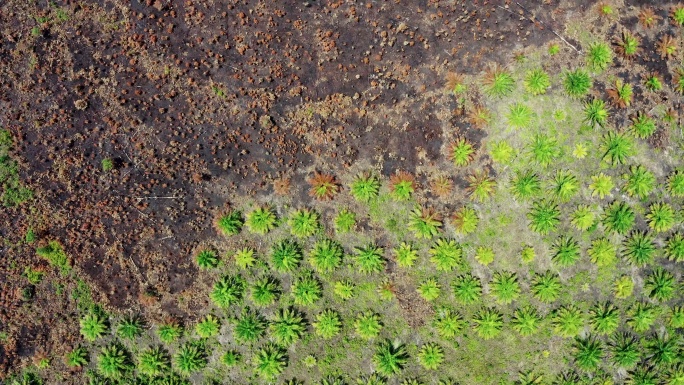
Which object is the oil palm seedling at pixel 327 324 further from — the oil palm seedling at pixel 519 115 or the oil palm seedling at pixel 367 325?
the oil palm seedling at pixel 519 115

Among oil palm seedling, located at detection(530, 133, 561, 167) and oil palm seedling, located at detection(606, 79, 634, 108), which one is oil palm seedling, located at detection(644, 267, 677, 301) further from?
oil palm seedling, located at detection(606, 79, 634, 108)

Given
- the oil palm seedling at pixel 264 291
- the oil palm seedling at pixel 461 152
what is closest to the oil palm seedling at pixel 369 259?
the oil palm seedling at pixel 264 291

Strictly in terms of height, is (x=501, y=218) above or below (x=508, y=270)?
above

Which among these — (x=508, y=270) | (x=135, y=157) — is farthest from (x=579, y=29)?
(x=135, y=157)

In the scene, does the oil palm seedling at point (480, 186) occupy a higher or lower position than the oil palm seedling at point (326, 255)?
higher

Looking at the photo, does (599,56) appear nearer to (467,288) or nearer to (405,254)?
(467,288)

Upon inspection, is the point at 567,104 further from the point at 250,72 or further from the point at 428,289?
the point at 250,72
